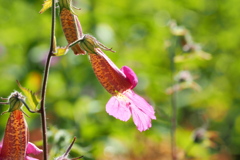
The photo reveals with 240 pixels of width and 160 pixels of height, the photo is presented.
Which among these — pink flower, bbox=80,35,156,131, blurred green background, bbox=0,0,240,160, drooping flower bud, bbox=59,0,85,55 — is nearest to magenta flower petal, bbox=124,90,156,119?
pink flower, bbox=80,35,156,131

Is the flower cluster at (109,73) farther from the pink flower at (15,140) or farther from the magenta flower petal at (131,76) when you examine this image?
the pink flower at (15,140)

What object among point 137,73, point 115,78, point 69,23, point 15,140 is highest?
point 137,73

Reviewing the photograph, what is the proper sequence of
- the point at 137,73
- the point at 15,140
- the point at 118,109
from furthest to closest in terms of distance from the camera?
1. the point at 137,73
2. the point at 15,140
3. the point at 118,109

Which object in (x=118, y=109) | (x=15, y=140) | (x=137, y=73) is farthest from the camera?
(x=137, y=73)

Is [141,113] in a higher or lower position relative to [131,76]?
lower

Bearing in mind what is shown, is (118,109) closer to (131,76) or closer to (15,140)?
(131,76)

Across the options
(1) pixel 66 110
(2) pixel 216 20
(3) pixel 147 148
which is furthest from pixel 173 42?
(2) pixel 216 20

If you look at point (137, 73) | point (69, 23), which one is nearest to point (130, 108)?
point (69, 23)
